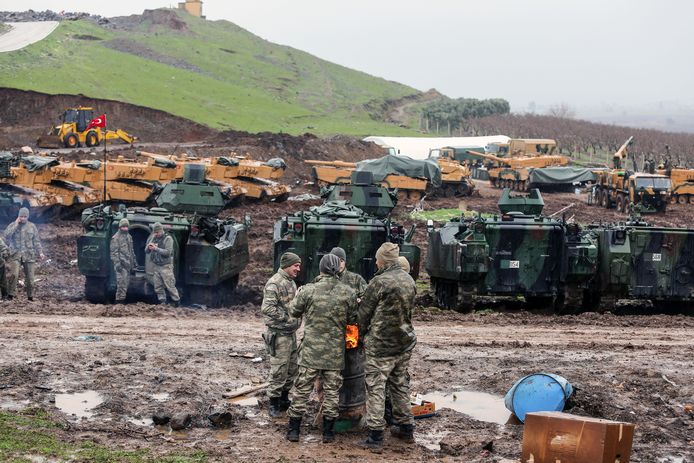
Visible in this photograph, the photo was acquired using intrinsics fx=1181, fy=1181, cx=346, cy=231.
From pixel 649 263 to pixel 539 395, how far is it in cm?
933

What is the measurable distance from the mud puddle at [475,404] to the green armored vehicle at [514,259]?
261 inches

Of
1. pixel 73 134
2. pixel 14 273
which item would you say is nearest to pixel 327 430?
pixel 14 273

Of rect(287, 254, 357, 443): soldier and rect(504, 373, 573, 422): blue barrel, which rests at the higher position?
rect(287, 254, 357, 443): soldier

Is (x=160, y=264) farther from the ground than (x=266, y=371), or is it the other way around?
(x=160, y=264)

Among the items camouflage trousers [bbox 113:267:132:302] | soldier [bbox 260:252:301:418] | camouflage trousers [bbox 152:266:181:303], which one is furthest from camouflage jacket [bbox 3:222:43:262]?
soldier [bbox 260:252:301:418]

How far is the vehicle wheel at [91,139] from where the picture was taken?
53.8 m

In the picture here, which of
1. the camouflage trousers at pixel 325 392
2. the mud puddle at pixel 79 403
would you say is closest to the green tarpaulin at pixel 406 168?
the mud puddle at pixel 79 403

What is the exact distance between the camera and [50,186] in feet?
107

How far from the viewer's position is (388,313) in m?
10.6

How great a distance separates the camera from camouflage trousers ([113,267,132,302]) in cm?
1848

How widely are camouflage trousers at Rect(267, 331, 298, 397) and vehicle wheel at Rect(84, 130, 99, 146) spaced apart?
44096 millimetres

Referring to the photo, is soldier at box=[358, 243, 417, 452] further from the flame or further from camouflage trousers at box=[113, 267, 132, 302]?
camouflage trousers at box=[113, 267, 132, 302]

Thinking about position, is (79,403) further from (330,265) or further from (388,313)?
(388,313)

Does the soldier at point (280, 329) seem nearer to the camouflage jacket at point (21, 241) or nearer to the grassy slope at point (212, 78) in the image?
the camouflage jacket at point (21, 241)
